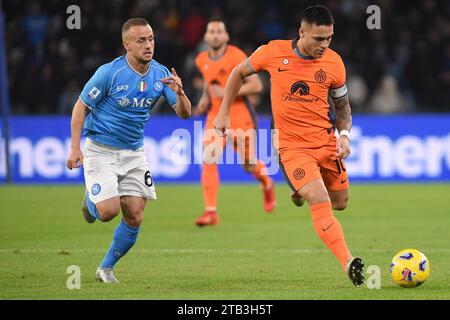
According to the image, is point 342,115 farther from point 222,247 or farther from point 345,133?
point 222,247

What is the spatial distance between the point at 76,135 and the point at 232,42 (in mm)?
13384

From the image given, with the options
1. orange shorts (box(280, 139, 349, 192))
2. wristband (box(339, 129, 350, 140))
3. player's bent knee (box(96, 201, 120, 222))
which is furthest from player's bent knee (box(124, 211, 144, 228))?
wristband (box(339, 129, 350, 140))

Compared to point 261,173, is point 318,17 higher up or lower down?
higher up

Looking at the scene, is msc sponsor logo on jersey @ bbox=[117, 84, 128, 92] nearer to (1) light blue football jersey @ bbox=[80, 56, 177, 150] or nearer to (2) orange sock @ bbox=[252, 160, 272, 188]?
(1) light blue football jersey @ bbox=[80, 56, 177, 150]

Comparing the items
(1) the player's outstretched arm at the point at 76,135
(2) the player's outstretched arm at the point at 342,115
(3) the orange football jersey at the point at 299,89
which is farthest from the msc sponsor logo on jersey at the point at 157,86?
(2) the player's outstretched arm at the point at 342,115

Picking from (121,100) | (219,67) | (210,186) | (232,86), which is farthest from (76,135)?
(219,67)

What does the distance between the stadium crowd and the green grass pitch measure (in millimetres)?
3156

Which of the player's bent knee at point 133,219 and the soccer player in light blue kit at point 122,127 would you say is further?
the player's bent knee at point 133,219

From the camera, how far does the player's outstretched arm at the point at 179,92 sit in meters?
8.22

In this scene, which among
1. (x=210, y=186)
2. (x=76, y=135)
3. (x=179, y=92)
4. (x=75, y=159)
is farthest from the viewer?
(x=210, y=186)

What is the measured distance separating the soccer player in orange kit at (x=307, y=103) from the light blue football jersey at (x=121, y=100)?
0.64 metres

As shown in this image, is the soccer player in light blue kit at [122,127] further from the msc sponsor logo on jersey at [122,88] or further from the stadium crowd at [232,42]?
the stadium crowd at [232,42]

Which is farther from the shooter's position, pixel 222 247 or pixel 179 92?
pixel 222 247

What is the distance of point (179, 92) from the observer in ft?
27.2
